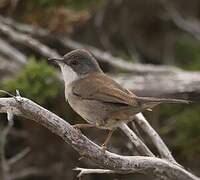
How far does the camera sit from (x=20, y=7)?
7695 millimetres

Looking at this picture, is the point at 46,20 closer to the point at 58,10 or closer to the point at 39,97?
the point at 58,10

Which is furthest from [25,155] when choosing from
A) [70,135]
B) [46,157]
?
[70,135]

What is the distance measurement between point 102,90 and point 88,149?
2.06 feet

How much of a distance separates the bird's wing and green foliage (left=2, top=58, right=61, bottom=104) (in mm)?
1483

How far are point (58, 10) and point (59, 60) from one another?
2.12 m

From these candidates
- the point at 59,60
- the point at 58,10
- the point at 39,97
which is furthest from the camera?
the point at 58,10

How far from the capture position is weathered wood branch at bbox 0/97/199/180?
4.44m

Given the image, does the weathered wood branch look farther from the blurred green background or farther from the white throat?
the blurred green background

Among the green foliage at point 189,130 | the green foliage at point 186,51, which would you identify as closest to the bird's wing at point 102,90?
the green foliage at point 189,130

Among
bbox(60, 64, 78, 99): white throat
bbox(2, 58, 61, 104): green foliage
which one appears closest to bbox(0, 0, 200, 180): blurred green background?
bbox(2, 58, 61, 104): green foliage

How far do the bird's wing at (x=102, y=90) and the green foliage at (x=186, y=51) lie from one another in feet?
12.2

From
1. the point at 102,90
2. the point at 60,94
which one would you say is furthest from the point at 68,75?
the point at 60,94

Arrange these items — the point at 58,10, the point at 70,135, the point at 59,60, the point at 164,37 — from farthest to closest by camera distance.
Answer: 1. the point at 164,37
2. the point at 58,10
3. the point at 59,60
4. the point at 70,135

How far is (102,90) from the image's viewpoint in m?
5.09
